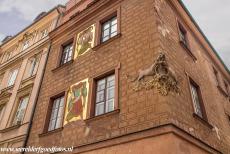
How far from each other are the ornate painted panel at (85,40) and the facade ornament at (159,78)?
368 cm

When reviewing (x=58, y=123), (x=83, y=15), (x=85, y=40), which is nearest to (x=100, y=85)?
(x=58, y=123)

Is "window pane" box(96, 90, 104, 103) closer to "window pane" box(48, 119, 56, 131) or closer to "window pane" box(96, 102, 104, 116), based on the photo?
"window pane" box(96, 102, 104, 116)

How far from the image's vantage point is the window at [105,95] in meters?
7.62

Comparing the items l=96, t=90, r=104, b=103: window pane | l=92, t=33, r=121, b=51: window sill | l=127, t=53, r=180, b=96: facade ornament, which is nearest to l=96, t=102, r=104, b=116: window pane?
l=96, t=90, r=104, b=103: window pane

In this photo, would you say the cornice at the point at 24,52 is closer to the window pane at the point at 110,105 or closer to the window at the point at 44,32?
the window at the point at 44,32

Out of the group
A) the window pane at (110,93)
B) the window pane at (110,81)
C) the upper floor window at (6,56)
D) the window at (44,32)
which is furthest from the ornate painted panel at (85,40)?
the upper floor window at (6,56)

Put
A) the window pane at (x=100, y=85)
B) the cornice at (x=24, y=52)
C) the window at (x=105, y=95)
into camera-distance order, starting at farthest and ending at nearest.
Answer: the cornice at (x=24, y=52), the window pane at (x=100, y=85), the window at (x=105, y=95)

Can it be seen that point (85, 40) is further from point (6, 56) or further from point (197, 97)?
point (6, 56)

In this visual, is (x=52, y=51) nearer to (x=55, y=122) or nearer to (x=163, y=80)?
(x=55, y=122)

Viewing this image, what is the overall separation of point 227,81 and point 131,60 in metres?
11.3

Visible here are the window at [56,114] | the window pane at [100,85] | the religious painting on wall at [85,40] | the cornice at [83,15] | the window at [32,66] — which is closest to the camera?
the window pane at [100,85]

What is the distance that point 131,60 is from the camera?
7.70m

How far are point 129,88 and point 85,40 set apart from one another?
4.20 meters

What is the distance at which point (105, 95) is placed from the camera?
7965 mm
